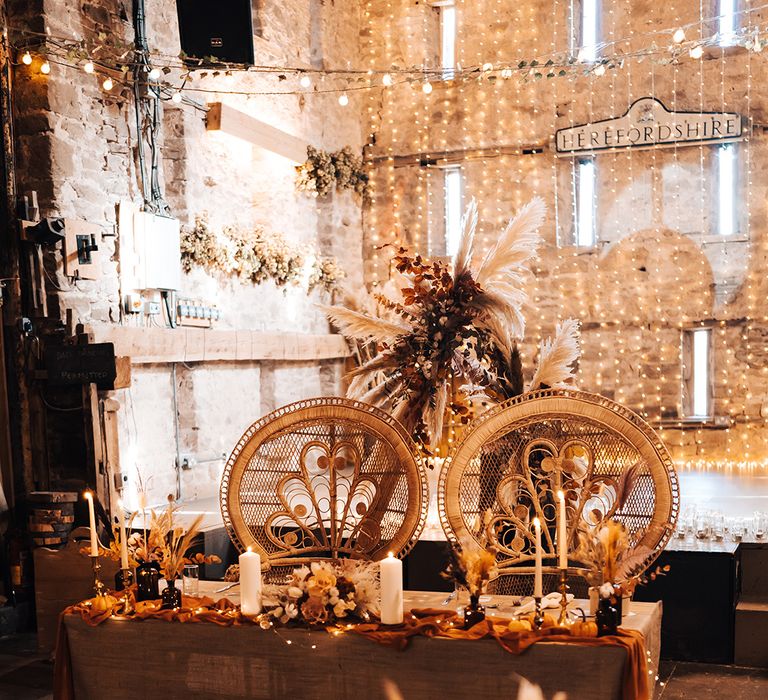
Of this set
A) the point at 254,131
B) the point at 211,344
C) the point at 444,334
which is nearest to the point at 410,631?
the point at 444,334

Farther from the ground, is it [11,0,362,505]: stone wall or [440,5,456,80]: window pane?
[440,5,456,80]: window pane

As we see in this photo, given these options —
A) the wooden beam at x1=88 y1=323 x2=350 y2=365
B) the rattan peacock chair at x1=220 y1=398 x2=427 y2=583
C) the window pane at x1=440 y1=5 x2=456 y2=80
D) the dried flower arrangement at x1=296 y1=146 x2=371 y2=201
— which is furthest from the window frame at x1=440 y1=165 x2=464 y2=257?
the rattan peacock chair at x1=220 y1=398 x2=427 y2=583

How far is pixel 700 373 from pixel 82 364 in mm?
5817

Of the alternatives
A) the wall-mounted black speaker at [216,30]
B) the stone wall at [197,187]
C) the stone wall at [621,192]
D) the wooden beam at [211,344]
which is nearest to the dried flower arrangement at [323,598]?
the wooden beam at [211,344]

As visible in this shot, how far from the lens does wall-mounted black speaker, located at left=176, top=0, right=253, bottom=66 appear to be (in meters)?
6.52

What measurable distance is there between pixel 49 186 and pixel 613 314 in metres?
5.32

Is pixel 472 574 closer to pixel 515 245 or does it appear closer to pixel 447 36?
pixel 515 245

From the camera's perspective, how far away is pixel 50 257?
5383 mm

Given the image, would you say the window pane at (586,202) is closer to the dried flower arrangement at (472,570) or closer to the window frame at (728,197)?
the window frame at (728,197)

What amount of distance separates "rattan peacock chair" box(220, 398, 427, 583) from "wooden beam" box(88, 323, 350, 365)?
2.35 meters

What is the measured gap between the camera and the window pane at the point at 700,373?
28.3 feet

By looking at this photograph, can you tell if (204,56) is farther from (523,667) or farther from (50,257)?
(523,667)

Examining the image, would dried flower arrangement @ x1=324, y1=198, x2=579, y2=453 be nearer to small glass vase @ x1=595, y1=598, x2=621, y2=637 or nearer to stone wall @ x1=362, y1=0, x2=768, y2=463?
small glass vase @ x1=595, y1=598, x2=621, y2=637

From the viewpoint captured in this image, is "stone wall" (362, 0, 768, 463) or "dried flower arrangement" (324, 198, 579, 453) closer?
"dried flower arrangement" (324, 198, 579, 453)
